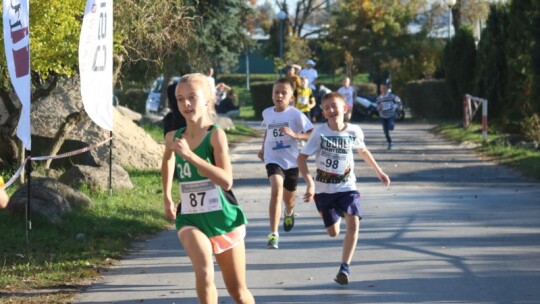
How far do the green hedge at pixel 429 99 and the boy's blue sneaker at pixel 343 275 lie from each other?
106 feet

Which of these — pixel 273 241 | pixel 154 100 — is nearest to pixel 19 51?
pixel 273 241

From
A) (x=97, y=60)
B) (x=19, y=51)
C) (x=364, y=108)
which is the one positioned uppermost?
(x=19, y=51)

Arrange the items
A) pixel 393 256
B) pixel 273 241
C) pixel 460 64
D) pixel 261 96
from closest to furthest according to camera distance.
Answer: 1. pixel 393 256
2. pixel 273 241
3. pixel 460 64
4. pixel 261 96

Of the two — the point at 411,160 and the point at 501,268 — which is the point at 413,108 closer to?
the point at 411,160

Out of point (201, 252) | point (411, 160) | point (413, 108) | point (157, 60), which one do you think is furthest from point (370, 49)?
point (201, 252)

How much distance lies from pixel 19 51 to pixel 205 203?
4.02 metres

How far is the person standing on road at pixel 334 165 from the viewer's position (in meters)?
9.35

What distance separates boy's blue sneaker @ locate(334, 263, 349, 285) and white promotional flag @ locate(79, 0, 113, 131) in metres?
4.21

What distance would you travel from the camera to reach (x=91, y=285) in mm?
9062

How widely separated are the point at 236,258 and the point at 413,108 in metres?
38.0

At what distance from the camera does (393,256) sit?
33.8 feet

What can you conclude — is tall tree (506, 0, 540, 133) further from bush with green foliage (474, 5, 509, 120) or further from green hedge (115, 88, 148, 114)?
green hedge (115, 88, 148, 114)

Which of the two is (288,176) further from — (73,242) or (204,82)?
(204,82)

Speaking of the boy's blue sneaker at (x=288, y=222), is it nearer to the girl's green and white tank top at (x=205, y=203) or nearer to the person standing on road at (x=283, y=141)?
the person standing on road at (x=283, y=141)
